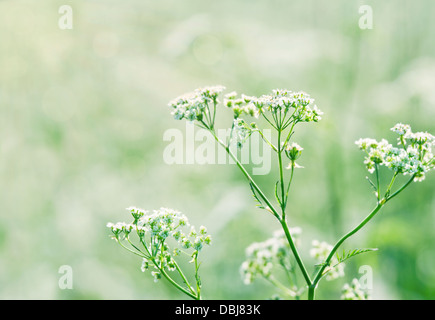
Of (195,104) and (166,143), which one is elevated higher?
(166,143)

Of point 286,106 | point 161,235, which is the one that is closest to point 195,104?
point 286,106

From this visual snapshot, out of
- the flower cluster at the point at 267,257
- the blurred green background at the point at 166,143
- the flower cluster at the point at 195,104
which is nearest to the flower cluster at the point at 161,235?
the flower cluster at the point at 195,104

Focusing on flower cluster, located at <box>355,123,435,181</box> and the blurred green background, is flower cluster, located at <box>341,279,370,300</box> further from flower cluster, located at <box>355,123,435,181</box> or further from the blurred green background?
the blurred green background

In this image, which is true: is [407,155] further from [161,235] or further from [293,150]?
[161,235]

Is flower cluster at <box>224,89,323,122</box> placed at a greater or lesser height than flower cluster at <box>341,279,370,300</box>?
greater

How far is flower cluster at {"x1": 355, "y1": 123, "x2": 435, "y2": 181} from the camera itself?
4.25 ft

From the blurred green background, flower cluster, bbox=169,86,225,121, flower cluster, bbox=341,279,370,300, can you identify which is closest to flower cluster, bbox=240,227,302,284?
flower cluster, bbox=341,279,370,300

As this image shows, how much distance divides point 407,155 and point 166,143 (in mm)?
3362

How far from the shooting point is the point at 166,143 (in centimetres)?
448

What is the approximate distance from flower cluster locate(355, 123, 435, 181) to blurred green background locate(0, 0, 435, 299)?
1614mm

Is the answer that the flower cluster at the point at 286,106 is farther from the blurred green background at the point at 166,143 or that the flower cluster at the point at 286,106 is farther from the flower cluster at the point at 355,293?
the blurred green background at the point at 166,143

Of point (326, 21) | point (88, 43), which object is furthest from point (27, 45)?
point (326, 21)

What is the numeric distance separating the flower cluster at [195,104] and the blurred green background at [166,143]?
157 cm

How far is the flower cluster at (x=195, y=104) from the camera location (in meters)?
1.42
